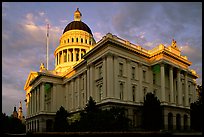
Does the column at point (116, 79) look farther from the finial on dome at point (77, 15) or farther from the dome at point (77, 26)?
the finial on dome at point (77, 15)

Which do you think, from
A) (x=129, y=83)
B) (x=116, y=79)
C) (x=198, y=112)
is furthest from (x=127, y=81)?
(x=198, y=112)

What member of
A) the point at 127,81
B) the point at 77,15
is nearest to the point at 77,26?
the point at 77,15

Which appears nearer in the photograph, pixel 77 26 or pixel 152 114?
pixel 152 114

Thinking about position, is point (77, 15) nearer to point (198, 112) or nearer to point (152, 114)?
point (152, 114)

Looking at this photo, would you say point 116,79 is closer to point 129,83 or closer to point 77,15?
point 129,83

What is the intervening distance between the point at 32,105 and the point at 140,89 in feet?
139

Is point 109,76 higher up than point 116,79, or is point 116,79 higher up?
point 109,76

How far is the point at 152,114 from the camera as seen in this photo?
44250 mm

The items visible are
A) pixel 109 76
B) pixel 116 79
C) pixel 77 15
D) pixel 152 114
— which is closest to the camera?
pixel 152 114

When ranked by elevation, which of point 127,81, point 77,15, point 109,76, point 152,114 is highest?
point 77,15

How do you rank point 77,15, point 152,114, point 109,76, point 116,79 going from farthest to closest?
1. point 77,15
2. point 116,79
3. point 109,76
4. point 152,114

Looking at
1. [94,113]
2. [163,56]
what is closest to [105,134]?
[94,113]

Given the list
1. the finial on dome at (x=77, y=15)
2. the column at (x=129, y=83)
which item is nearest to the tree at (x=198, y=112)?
the column at (x=129, y=83)

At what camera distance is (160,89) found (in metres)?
54.2
